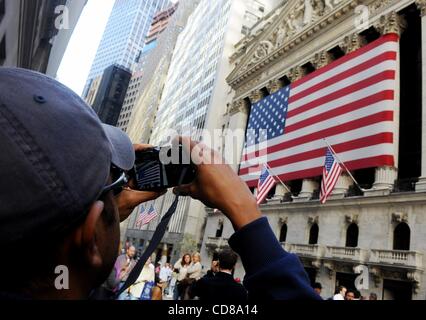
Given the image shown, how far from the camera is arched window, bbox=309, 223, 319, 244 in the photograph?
2112 cm

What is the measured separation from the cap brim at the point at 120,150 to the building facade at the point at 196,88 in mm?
36465

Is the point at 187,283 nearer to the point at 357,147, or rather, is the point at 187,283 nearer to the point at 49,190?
the point at 49,190

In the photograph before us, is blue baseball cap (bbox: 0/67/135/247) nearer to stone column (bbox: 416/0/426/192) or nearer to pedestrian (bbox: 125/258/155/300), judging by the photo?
pedestrian (bbox: 125/258/155/300)

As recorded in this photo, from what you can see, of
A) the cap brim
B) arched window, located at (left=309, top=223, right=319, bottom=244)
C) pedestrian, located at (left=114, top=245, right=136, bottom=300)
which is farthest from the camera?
arched window, located at (left=309, top=223, right=319, bottom=244)

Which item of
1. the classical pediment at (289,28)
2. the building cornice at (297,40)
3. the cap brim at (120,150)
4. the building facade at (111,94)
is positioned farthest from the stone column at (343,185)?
the building facade at (111,94)

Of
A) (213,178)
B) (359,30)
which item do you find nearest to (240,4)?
(359,30)

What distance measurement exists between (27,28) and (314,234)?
18.2m

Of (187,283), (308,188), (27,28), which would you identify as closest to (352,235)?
(308,188)

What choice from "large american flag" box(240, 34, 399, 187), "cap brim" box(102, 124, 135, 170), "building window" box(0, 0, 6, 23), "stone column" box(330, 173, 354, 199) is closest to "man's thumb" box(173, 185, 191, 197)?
"cap brim" box(102, 124, 135, 170)

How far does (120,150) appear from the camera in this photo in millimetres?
1196

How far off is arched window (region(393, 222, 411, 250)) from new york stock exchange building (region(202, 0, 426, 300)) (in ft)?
0.14

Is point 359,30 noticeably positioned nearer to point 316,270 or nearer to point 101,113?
point 316,270

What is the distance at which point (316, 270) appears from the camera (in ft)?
63.0

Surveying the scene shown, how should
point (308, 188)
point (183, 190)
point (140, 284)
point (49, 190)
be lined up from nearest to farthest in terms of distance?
1. point (49, 190)
2. point (183, 190)
3. point (140, 284)
4. point (308, 188)
